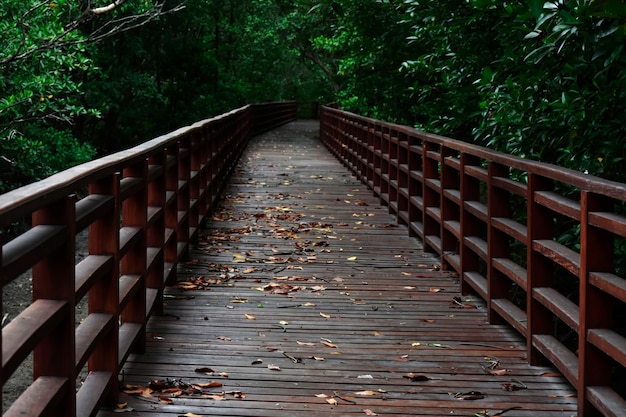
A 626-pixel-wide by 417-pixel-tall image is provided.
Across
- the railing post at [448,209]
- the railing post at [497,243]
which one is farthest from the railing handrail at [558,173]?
the railing post at [448,209]

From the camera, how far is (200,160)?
405 inches

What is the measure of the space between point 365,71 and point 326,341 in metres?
13.5

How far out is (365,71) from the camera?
18.9 metres

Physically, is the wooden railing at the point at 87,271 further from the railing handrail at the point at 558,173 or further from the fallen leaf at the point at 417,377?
the railing handrail at the point at 558,173

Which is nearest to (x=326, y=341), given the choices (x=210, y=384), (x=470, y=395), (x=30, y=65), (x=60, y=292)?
(x=210, y=384)

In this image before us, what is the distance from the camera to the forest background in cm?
630

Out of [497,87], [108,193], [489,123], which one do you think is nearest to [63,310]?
[108,193]

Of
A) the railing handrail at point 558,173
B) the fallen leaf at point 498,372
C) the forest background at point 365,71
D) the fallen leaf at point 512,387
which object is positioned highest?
the forest background at point 365,71

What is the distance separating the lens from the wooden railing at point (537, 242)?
4.34m

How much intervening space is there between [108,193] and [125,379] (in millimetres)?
1150

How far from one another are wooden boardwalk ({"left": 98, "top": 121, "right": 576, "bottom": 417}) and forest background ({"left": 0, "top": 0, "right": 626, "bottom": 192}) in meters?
1.61

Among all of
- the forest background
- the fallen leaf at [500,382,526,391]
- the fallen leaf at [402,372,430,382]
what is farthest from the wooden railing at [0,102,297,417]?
the fallen leaf at [500,382,526,391]

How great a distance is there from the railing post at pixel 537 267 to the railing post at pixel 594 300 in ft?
3.30

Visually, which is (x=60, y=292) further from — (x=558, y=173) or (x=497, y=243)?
(x=497, y=243)
